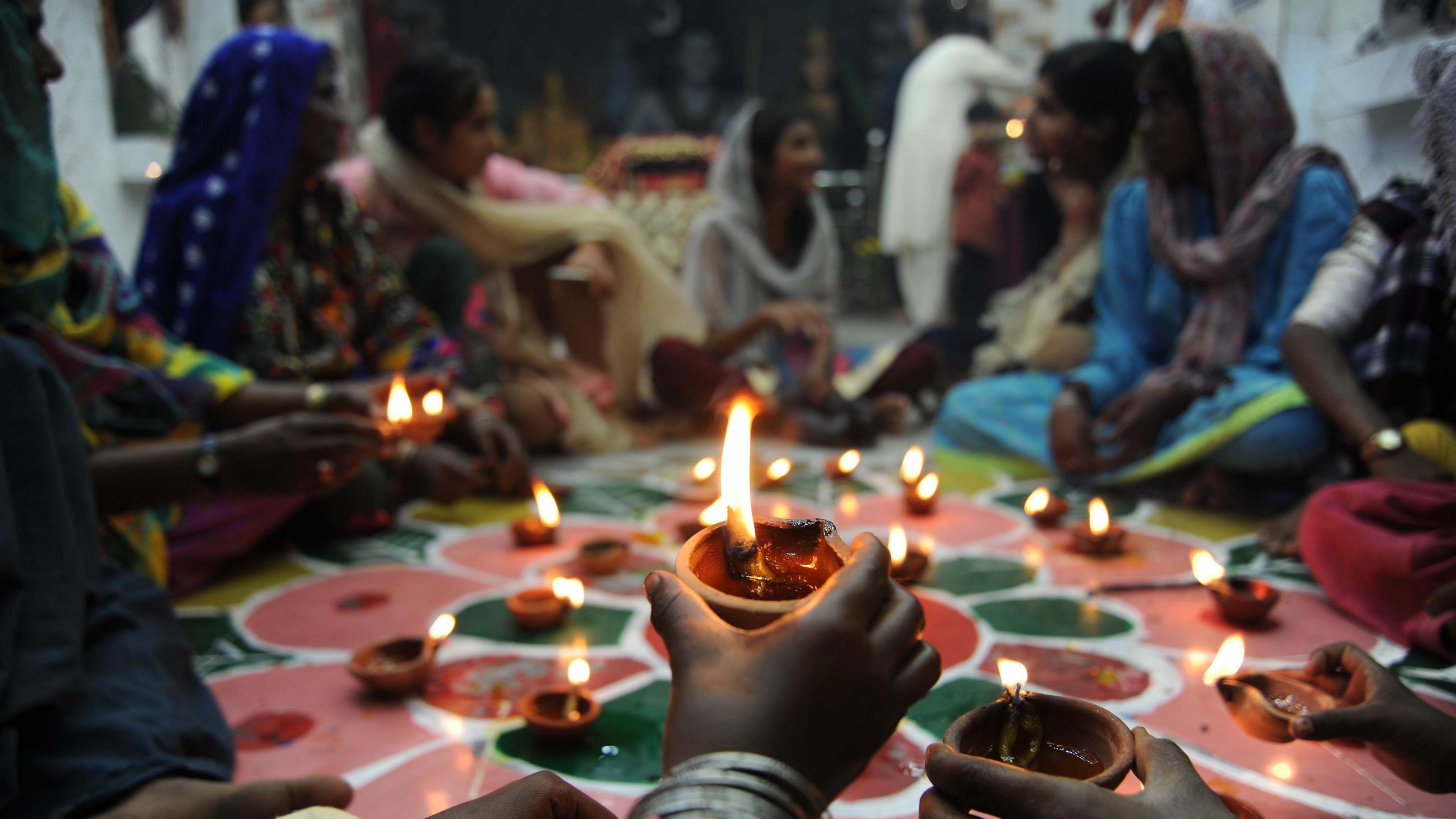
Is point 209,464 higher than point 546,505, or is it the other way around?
point 209,464

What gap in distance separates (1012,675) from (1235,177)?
3.31 metres

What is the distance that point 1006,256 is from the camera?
25.8 feet

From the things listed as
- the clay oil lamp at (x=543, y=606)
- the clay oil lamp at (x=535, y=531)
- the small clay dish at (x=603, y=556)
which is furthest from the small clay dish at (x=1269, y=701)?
the clay oil lamp at (x=535, y=531)

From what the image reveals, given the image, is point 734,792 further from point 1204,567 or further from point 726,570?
point 1204,567

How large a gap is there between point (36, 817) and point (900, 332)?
9259 mm

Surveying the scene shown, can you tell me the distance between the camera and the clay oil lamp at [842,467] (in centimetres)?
387

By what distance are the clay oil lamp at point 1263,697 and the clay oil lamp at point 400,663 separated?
158 centimetres

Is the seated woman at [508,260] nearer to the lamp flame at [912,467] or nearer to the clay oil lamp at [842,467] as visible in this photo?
the clay oil lamp at [842,467]

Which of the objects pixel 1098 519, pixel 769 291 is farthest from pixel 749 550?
pixel 769 291

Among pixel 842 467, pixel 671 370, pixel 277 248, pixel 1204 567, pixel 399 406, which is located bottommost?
pixel 842 467

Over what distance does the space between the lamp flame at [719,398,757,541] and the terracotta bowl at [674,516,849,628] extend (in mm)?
30

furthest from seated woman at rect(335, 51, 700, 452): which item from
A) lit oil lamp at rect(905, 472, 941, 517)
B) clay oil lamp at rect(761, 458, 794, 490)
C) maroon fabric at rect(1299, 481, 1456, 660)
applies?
maroon fabric at rect(1299, 481, 1456, 660)

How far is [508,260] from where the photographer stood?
16.4ft

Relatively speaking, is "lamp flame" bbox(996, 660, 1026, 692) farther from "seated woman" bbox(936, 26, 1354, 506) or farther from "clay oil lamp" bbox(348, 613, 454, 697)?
"seated woman" bbox(936, 26, 1354, 506)
